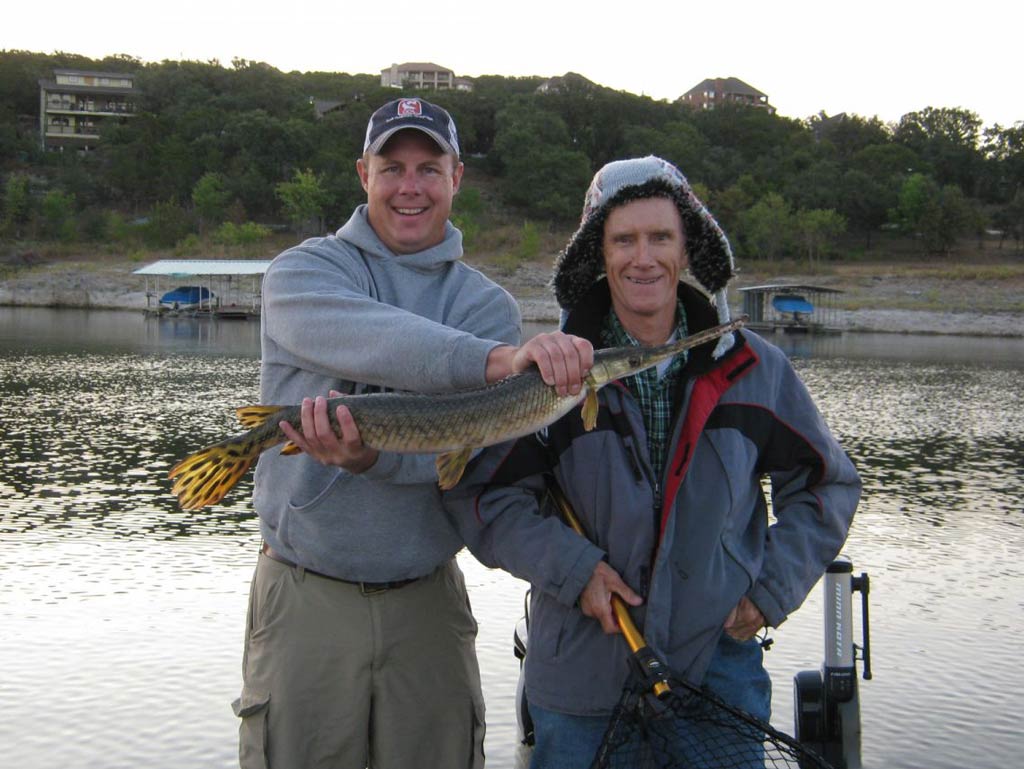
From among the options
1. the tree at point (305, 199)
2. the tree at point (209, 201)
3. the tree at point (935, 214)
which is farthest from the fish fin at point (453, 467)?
the tree at point (209, 201)

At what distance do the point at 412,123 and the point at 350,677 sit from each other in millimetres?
1915

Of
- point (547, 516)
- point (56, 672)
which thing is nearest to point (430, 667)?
point (547, 516)

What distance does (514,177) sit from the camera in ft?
325

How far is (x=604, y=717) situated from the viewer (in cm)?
341

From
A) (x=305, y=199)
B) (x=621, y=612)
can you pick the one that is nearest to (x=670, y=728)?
(x=621, y=612)

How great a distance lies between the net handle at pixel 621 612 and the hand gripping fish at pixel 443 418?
36 centimetres

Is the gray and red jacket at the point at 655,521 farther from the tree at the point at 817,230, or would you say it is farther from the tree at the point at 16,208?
the tree at the point at 16,208

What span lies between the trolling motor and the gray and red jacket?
1.49 meters

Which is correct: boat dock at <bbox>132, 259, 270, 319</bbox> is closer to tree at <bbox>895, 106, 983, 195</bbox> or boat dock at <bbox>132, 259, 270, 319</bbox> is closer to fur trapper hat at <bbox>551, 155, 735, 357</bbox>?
fur trapper hat at <bbox>551, 155, 735, 357</bbox>

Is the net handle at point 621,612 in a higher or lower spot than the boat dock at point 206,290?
lower

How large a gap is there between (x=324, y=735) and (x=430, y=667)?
420mm

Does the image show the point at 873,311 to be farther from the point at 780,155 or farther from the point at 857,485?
the point at 857,485

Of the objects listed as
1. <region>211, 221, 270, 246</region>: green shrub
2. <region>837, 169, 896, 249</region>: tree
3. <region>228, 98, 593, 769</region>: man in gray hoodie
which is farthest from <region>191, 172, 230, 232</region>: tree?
<region>228, 98, 593, 769</region>: man in gray hoodie

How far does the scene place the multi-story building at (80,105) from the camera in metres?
127
